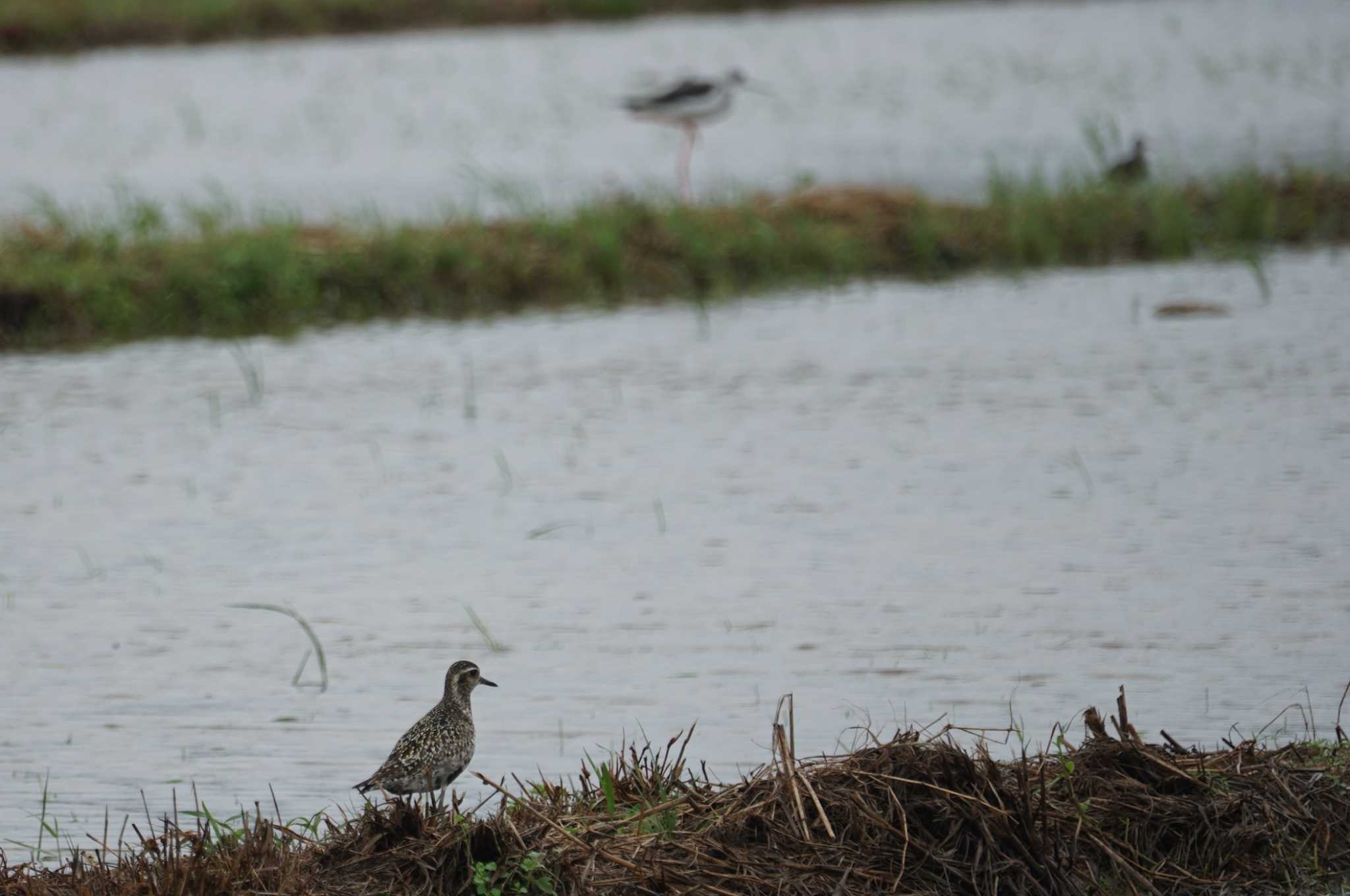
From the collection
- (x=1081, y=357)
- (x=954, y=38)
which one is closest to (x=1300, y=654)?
(x=1081, y=357)

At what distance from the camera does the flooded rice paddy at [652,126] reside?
60.5ft

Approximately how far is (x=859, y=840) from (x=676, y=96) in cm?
1401

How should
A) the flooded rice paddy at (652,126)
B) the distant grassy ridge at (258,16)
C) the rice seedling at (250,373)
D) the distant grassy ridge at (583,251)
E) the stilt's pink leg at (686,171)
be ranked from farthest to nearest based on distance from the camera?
the distant grassy ridge at (258,16)
the flooded rice paddy at (652,126)
the stilt's pink leg at (686,171)
the distant grassy ridge at (583,251)
the rice seedling at (250,373)

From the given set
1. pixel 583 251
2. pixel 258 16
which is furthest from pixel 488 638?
pixel 258 16

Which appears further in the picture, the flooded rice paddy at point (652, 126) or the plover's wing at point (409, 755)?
the flooded rice paddy at point (652, 126)

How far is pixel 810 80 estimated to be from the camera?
25.9 m

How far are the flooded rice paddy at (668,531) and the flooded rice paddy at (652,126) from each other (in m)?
3.50

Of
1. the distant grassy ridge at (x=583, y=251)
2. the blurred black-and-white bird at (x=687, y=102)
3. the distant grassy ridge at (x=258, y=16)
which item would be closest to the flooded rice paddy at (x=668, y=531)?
the distant grassy ridge at (x=583, y=251)

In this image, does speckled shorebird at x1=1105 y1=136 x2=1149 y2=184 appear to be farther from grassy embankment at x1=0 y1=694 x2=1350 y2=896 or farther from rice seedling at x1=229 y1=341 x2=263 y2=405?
grassy embankment at x1=0 y1=694 x2=1350 y2=896

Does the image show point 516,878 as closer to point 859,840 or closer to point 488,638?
point 859,840

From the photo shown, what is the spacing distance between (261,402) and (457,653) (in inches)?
174

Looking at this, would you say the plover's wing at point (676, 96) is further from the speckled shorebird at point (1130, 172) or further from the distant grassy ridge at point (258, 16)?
the distant grassy ridge at point (258, 16)

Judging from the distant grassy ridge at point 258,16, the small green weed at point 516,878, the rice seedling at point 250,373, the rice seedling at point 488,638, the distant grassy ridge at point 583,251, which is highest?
the distant grassy ridge at point 258,16

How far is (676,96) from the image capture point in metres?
17.5
